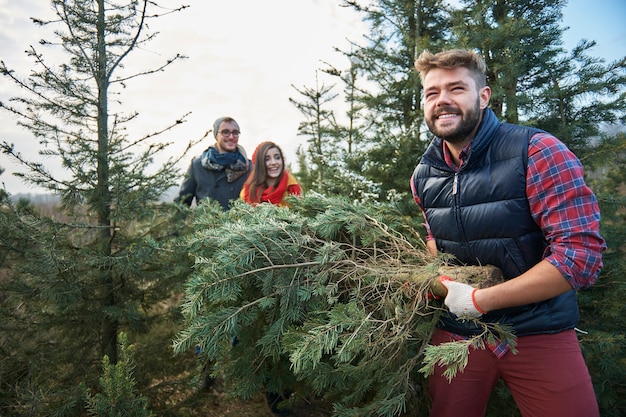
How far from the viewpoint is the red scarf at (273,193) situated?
389cm

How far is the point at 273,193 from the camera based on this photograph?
12.8ft

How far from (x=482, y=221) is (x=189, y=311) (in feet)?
5.39

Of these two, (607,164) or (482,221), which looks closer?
(482,221)

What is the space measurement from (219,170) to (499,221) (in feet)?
11.6

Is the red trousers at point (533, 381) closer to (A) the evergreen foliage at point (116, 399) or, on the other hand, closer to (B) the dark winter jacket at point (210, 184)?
(A) the evergreen foliage at point (116, 399)

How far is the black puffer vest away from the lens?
182cm

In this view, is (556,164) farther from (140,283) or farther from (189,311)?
(140,283)

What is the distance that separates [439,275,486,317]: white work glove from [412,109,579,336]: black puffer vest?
10.8 inches

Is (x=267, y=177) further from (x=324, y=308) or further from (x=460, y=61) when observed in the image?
(x=460, y=61)

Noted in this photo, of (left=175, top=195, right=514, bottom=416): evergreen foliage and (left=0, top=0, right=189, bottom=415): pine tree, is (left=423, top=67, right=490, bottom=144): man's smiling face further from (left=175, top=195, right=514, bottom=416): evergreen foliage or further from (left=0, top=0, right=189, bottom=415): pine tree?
(left=0, top=0, right=189, bottom=415): pine tree

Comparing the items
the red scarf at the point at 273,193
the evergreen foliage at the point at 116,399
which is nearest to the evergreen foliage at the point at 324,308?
the evergreen foliage at the point at 116,399

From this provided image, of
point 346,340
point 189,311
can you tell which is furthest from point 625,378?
point 189,311

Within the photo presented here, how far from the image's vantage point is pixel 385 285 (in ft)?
6.77

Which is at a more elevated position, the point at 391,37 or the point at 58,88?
the point at 391,37
